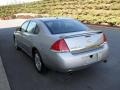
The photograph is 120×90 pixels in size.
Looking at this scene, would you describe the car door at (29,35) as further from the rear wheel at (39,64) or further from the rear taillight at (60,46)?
the rear taillight at (60,46)

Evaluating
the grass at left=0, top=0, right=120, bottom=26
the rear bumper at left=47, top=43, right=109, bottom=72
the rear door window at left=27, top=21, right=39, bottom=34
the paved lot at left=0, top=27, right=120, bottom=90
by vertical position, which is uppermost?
the rear door window at left=27, top=21, right=39, bottom=34

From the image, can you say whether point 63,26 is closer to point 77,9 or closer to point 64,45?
point 64,45

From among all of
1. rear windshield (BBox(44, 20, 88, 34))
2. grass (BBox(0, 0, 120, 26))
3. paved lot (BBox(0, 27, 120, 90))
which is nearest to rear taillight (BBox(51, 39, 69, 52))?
rear windshield (BBox(44, 20, 88, 34))

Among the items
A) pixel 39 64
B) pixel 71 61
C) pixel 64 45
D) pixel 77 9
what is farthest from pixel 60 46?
pixel 77 9

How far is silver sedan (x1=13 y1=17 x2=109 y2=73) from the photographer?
5.96 meters

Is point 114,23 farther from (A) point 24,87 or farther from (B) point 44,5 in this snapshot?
(B) point 44,5

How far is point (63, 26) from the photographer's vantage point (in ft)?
23.4

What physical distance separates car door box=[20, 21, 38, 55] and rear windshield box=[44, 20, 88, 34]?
1.66 ft

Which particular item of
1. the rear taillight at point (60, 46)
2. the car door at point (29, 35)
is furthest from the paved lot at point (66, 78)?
the rear taillight at point (60, 46)

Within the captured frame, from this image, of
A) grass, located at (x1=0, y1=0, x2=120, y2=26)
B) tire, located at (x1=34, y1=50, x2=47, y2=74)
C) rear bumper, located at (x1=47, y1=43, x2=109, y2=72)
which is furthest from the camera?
grass, located at (x1=0, y1=0, x2=120, y2=26)

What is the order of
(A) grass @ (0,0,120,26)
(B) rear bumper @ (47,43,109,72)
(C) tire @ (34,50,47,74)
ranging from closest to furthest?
(B) rear bumper @ (47,43,109,72) → (C) tire @ (34,50,47,74) → (A) grass @ (0,0,120,26)

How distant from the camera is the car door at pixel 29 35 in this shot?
7474mm

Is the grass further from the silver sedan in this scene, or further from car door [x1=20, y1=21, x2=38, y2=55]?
the silver sedan

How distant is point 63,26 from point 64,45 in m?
1.28
